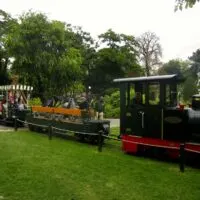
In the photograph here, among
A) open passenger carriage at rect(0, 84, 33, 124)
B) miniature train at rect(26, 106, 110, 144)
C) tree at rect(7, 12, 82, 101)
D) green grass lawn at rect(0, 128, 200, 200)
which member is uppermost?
tree at rect(7, 12, 82, 101)

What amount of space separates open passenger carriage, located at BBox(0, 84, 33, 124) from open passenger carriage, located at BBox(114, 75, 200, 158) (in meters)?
9.57

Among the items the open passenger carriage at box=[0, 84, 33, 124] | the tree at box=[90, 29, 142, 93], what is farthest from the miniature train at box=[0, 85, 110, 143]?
the tree at box=[90, 29, 142, 93]

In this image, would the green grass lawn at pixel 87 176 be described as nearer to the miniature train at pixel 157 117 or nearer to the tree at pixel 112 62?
the miniature train at pixel 157 117

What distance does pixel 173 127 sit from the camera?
1030 cm

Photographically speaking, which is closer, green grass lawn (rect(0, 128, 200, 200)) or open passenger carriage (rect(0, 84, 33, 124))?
green grass lawn (rect(0, 128, 200, 200))

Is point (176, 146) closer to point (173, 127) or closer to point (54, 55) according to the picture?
point (173, 127)

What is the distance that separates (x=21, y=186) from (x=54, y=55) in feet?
61.1

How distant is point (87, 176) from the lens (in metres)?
8.37

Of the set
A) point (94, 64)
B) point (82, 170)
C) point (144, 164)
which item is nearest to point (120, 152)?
point (144, 164)

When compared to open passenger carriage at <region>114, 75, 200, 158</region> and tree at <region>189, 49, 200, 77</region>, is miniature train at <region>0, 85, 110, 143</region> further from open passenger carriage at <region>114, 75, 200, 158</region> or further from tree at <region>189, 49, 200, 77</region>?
tree at <region>189, 49, 200, 77</region>

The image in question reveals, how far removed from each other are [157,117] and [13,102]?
12.5 m

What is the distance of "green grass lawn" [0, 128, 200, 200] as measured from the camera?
700 cm

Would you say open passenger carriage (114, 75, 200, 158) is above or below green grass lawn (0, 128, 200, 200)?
above

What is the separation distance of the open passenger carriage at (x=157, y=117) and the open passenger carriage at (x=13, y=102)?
31.4 ft
